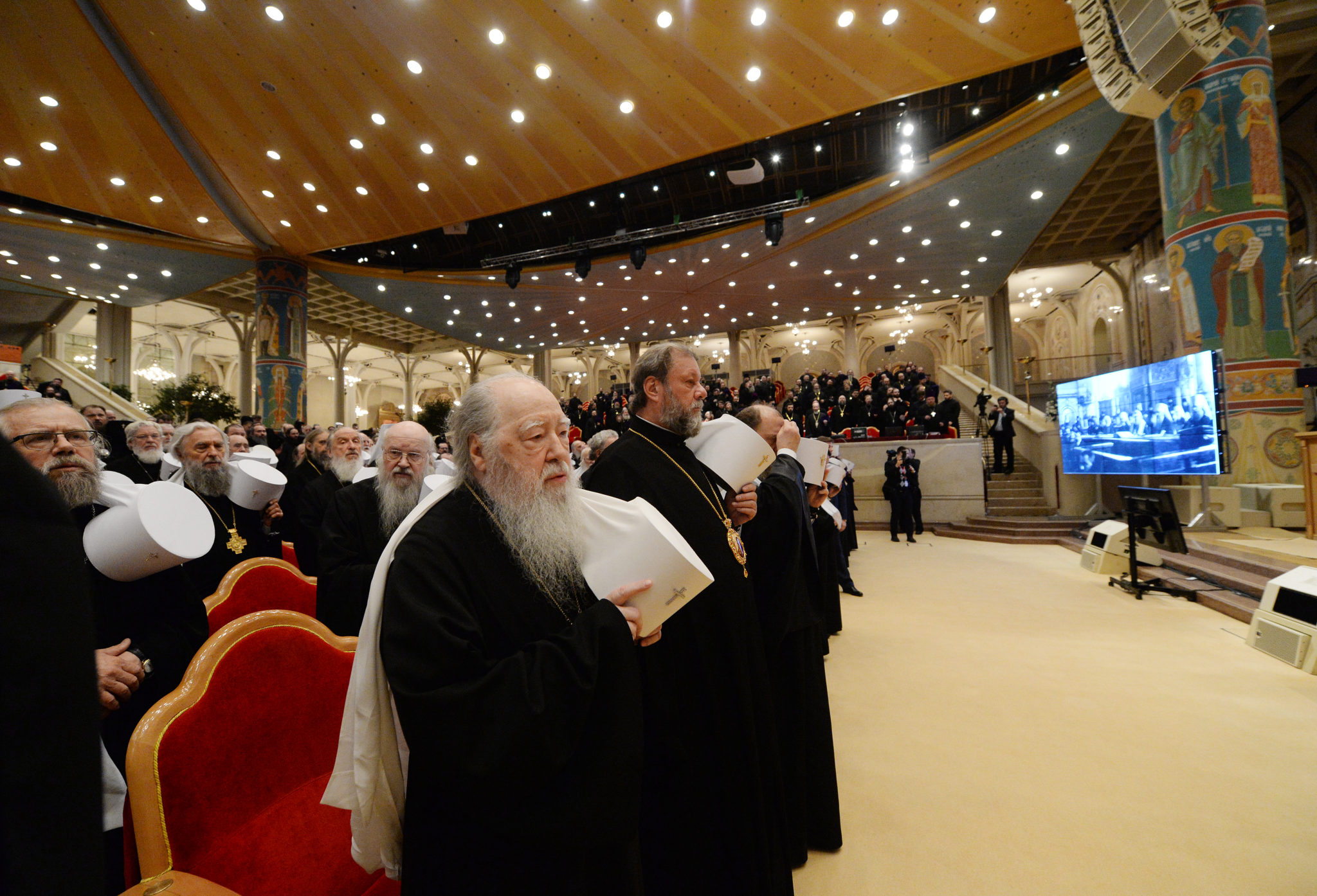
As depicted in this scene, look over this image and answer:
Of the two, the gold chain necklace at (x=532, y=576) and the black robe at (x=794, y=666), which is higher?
the gold chain necklace at (x=532, y=576)

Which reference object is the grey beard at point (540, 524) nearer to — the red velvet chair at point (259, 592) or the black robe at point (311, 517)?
the red velvet chair at point (259, 592)

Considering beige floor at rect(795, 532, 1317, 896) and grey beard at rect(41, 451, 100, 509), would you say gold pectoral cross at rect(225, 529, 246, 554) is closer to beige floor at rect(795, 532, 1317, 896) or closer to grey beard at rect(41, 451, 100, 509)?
grey beard at rect(41, 451, 100, 509)

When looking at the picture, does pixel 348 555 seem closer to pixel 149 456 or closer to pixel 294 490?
pixel 294 490

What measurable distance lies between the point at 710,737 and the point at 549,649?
0.84 m

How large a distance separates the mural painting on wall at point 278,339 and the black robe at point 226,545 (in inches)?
437

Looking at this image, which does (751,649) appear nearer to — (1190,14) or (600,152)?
(1190,14)

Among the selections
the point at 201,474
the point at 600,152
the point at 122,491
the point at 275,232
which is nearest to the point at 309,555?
the point at 201,474

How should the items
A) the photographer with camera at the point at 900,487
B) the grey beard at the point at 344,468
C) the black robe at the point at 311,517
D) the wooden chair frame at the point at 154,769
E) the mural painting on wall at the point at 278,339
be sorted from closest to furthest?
the wooden chair frame at the point at 154,769 < the black robe at the point at 311,517 < the grey beard at the point at 344,468 < the photographer with camera at the point at 900,487 < the mural painting on wall at the point at 278,339

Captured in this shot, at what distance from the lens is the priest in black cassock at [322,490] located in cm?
359

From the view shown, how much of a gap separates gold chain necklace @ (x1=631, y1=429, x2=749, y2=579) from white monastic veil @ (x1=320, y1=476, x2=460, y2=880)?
108 cm

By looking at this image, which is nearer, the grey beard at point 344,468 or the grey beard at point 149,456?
the grey beard at point 344,468

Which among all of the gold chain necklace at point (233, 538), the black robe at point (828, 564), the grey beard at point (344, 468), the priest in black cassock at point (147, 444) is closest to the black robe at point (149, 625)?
the gold chain necklace at point (233, 538)

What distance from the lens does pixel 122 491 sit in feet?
6.33

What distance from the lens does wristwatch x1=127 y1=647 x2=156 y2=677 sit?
1654 mm
